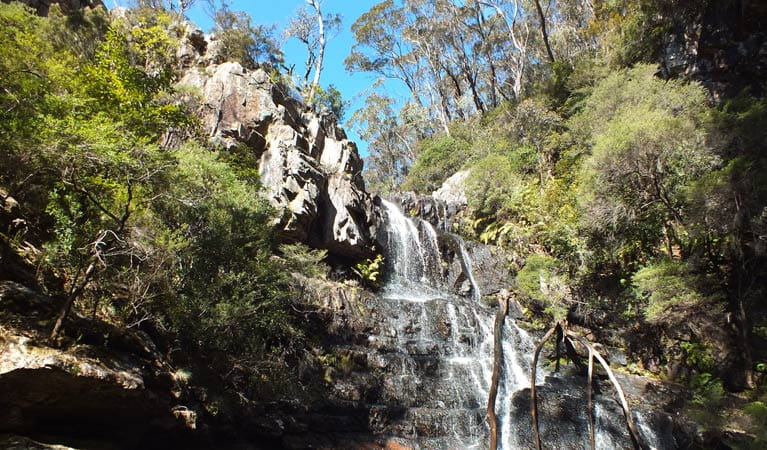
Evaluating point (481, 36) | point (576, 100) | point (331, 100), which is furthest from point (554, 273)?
point (481, 36)

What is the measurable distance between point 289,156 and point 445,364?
34.3ft

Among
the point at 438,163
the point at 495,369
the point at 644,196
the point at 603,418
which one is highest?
the point at 438,163

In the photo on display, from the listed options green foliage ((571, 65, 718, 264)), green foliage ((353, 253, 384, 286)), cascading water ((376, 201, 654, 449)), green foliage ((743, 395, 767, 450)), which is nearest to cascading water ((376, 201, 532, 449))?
A: cascading water ((376, 201, 654, 449))

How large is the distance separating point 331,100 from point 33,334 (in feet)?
97.9

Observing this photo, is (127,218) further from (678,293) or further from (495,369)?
(678,293)

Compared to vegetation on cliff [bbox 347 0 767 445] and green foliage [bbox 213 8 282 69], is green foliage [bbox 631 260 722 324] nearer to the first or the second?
vegetation on cliff [bbox 347 0 767 445]

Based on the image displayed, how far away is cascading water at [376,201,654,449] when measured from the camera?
9727mm

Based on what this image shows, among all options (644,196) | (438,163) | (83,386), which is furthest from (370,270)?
(438,163)

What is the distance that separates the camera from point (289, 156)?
1647 cm

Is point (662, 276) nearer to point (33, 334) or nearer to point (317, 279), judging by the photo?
point (317, 279)

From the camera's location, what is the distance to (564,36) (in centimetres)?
3416

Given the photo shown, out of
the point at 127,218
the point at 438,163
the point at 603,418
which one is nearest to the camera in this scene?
the point at 127,218

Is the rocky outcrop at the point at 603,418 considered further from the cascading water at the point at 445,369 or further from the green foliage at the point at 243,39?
the green foliage at the point at 243,39

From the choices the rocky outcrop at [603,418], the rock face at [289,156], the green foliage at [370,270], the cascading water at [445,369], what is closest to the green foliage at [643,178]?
the rocky outcrop at [603,418]
